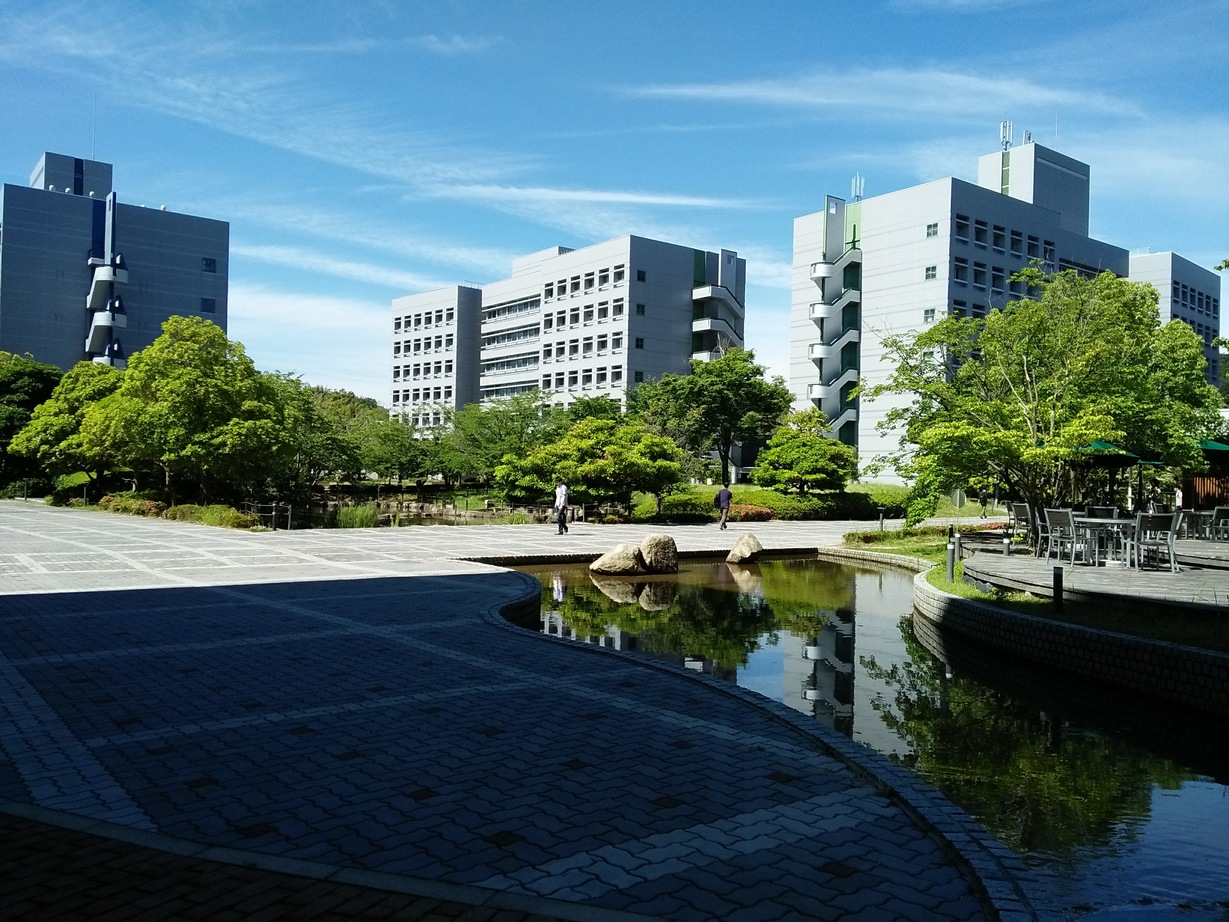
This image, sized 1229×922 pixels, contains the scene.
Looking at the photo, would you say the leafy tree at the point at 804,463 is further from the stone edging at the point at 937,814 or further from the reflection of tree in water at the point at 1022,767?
the stone edging at the point at 937,814

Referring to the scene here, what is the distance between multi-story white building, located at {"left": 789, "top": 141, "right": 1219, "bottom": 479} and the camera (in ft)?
188

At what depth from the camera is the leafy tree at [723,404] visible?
54256 mm

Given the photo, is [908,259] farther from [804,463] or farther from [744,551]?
[744,551]

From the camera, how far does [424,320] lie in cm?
9856

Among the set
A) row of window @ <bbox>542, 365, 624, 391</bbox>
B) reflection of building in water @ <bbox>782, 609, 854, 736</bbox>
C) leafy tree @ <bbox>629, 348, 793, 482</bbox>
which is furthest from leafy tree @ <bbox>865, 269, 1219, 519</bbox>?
row of window @ <bbox>542, 365, 624, 391</bbox>

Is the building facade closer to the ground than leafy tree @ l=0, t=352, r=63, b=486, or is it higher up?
higher up

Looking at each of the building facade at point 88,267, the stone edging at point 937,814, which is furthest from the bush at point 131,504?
the building facade at point 88,267

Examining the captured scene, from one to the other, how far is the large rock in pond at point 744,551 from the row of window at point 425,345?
74.0 metres

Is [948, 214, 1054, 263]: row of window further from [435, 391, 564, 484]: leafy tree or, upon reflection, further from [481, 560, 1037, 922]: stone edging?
[481, 560, 1037, 922]: stone edging

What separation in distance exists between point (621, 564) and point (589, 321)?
2293 inches

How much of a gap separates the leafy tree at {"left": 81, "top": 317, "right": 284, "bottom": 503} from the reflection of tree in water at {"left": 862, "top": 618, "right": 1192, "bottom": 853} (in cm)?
2503

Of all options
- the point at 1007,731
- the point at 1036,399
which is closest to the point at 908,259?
the point at 1036,399

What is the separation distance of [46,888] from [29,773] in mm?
1927

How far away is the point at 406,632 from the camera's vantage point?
428 inches
